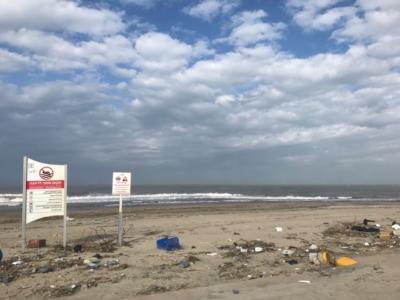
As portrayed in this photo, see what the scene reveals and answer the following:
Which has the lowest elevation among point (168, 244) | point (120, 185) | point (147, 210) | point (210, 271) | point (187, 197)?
point (187, 197)

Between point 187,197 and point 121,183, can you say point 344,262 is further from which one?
point 187,197

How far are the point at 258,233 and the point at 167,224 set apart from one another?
4685 millimetres

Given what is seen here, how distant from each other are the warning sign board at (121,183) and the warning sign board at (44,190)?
1443 mm

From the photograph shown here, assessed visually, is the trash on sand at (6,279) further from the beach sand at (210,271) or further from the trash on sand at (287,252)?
the trash on sand at (287,252)

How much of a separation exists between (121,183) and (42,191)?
7.12 feet

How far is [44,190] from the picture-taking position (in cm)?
933

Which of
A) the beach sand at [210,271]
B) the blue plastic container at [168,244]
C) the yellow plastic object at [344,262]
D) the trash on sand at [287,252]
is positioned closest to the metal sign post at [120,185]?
the beach sand at [210,271]

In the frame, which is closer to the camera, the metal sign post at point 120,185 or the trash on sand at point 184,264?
the trash on sand at point 184,264

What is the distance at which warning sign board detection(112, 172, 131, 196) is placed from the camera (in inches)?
383

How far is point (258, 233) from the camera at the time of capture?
40.2ft

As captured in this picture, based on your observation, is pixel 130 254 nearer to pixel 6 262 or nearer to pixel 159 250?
pixel 159 250

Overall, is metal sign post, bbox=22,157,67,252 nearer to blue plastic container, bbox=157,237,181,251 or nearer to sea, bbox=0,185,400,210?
blue plastic container, bbox=157,237,181,251

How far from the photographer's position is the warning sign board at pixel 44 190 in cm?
915

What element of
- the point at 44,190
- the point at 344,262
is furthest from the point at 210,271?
the point at 44,190
